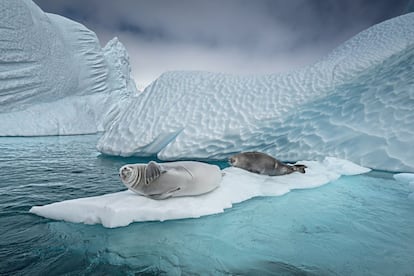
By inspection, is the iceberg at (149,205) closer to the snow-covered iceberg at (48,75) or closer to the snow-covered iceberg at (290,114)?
the snow-covered iceberg at (290,114)

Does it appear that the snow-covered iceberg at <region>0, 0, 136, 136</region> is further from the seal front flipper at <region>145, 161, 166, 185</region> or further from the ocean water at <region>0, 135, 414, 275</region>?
the ocean water at <region>0, 135, 414, 275</region>

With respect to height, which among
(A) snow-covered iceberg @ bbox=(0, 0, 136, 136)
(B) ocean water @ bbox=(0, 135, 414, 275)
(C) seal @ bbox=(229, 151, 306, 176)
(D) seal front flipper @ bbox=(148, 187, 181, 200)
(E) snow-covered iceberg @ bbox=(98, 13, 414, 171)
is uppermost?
(A) snow-covered iceberg @ bbox=(0, 0, 136, 136)

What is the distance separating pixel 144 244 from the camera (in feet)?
6.10

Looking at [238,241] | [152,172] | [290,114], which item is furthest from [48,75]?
[238,241]

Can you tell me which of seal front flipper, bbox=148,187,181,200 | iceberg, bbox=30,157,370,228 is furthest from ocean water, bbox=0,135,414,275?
seal front flipper, bbox=148,187,181,200

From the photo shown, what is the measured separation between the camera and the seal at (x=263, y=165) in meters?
3.83

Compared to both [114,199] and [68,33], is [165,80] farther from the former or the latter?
[68,33]

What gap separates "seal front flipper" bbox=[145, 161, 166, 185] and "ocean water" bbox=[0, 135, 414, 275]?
40 centimetres

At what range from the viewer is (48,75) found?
1680cm

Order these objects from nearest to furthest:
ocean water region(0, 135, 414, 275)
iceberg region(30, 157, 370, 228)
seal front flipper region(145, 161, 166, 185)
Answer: ocean water region(0, 135, 414, 275) < iceberg region(30, 157, 370, 228) < seal front flipper region(145, 161, 166, 185)

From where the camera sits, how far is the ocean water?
1.58 meters

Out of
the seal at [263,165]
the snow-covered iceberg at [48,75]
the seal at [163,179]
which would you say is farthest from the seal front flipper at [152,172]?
the snow-covered iceberg at [48,75]

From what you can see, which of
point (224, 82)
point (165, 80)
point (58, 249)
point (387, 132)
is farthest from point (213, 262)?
point (165, 80)

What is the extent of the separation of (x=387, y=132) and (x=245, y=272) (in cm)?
469
